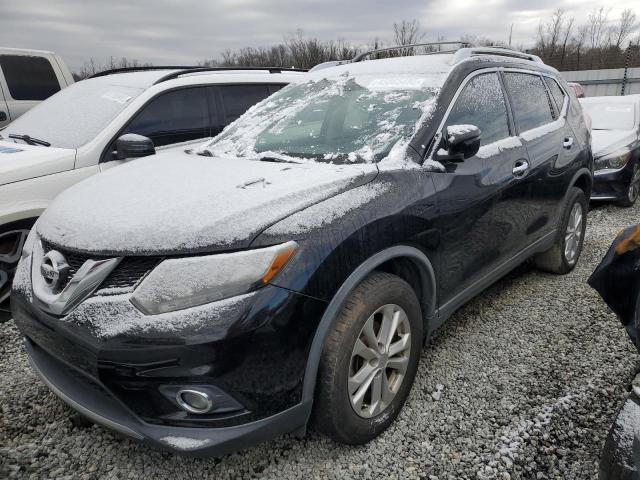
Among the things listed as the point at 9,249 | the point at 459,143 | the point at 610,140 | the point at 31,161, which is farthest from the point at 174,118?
the point at 610,140

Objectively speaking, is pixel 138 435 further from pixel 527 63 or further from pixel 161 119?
pixel 527 63

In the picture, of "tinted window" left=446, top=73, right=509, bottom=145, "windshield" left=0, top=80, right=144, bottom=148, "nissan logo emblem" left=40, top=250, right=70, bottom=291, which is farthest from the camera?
"windshield" left=0, top=80, right=144, bottom=148

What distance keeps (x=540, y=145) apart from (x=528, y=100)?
1.18 ft

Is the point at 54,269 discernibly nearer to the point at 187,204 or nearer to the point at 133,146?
the point at 187,204

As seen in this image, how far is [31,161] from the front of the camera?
3455 millimetres

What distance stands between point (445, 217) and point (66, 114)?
3.64 m

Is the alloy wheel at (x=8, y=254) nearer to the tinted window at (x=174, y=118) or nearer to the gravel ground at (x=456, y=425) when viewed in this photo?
the gravel ground at (x=456, y=425)

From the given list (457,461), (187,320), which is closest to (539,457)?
(457,461)

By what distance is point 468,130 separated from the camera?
2334 millimetres

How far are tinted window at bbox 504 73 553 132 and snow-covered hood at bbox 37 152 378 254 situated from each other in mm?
1588

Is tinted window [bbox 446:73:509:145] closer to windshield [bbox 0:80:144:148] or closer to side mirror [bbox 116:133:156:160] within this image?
side mirror [bbox 116:133:156:160]

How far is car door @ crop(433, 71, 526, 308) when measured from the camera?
2.46m

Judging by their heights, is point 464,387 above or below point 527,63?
below

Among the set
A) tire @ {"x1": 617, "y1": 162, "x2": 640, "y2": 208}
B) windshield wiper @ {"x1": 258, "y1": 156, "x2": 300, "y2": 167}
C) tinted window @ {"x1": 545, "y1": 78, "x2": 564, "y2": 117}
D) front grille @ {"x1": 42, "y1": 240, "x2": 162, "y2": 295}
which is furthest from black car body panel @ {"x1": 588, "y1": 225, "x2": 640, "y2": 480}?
tire @ {"x1": 617, "y1": 162, "x2": 640, "y2": 208}
